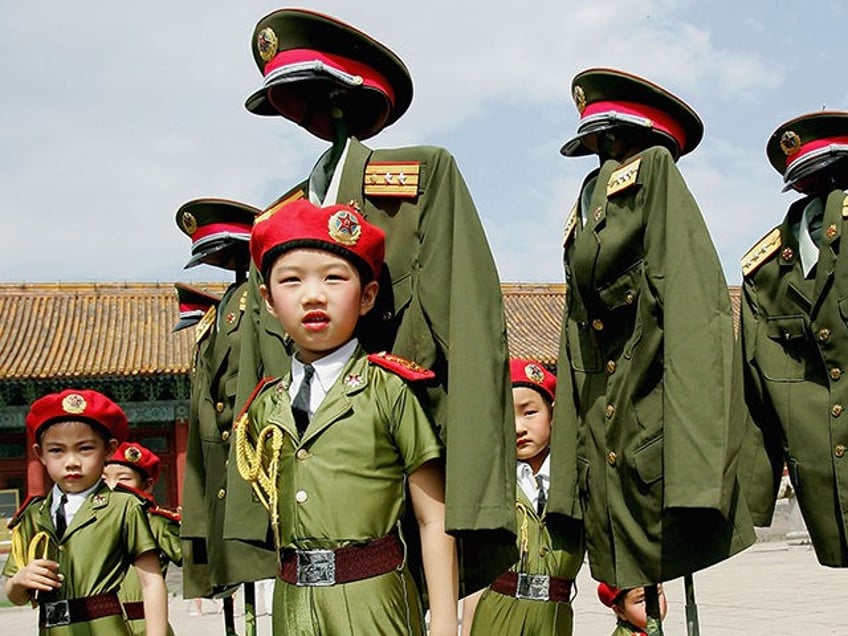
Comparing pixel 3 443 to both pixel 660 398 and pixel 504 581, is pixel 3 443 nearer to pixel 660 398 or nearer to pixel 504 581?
pixel 504 581

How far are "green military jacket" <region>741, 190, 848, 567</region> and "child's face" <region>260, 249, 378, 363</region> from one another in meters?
1.84

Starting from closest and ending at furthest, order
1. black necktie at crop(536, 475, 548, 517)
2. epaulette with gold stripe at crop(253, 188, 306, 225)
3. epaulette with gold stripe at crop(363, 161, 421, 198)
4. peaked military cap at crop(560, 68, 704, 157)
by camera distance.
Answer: epaulette with gold stripe at crop(363, 161, 421, 198) → epaulette with gold stripe at crop(253, 188, 306, 225) → peaked military cap at crop(560, 68, 704, 157) → black necktie at crop(536, 475, 548, 517)

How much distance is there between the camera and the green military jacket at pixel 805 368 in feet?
12.1

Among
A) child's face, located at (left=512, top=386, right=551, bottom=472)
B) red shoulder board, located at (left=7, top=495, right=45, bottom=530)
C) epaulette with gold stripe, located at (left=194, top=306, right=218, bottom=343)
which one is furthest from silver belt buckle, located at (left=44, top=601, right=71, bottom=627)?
child's face, located at (left=512, top=386, right=551, bottom=472)

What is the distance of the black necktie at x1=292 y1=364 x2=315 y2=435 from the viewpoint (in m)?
2.67

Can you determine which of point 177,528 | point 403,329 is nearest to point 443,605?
point 403,329

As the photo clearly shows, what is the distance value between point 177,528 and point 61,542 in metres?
0.88

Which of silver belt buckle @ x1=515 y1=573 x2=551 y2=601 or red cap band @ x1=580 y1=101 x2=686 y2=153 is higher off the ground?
red cap band @ x1=580 y1=101 x2=686 y2=153

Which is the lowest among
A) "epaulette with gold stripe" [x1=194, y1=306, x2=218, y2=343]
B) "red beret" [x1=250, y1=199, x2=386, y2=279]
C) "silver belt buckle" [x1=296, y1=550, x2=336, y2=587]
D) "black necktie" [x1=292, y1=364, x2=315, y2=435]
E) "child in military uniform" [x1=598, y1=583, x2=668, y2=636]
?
"child in military uniform" [x1=598, y1=583, x2=668, y2=636]

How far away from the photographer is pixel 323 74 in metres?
2.95

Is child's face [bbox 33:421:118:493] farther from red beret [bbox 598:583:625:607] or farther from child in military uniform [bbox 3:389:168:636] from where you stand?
red beret [bbox 598:583:625:607]

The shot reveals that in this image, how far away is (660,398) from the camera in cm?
321

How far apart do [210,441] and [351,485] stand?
2726mm

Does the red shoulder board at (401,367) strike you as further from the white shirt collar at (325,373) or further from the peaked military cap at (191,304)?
the peaked military cap at (191,304)
